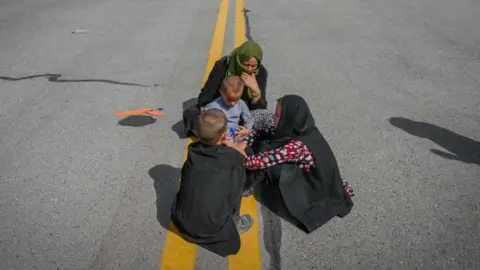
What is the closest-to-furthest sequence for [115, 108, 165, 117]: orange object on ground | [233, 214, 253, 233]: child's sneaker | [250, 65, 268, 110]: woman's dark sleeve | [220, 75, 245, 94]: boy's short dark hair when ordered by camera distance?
1. [233, 214, 253, 233]: child's sneaker
2. [220, 75, 245, 94]: boy's short dark hair
3. [250, 65, 268, 110]: woman's dark sleeve
4. [115, 108, 165, 117]: orange object on ground

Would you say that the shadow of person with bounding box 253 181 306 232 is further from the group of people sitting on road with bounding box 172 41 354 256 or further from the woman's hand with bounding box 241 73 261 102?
the woman's hand with bounding box 241 73 261 102

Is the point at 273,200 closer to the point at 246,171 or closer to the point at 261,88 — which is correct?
the point at 246,171

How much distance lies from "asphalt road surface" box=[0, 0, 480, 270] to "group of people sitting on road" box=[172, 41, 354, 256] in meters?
0.15

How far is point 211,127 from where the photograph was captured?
254cm

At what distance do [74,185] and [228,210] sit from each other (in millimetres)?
1524

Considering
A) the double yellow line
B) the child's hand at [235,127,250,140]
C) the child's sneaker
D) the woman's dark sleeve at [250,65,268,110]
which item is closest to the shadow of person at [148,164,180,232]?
the double yellow line

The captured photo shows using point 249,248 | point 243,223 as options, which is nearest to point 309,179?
point 243,223

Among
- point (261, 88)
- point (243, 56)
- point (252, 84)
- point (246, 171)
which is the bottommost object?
point (246, 171)

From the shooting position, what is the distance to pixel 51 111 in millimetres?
4703

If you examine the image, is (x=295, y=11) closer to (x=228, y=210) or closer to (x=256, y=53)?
(x=256, y=53)

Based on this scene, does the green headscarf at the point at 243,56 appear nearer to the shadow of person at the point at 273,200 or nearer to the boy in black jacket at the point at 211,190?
the shadow of person at the point at 273,200

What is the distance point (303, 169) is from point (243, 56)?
1.47 meters

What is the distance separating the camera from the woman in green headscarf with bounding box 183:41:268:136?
399cm

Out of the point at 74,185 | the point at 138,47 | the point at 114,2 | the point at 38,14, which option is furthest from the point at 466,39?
the point at 38,14
